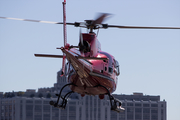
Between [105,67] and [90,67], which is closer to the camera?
[90,67]

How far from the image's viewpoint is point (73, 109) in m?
196

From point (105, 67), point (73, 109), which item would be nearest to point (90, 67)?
point (105, 67)

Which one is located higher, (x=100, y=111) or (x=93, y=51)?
(x=93, y=51)

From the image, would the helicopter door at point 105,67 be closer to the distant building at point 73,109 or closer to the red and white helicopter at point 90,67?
the red and white helicopter at point 90,67

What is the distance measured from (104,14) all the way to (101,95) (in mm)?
7815

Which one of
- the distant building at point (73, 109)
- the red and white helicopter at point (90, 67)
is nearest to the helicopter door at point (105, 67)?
the red and white helicopter at point (90, 67)

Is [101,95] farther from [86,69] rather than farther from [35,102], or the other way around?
[35,102]

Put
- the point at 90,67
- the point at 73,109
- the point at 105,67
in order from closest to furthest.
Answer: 1. the point at 90,67
2. the point at 105,67
3. the point at 73,109

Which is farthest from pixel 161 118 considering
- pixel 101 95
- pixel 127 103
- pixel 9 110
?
pixel 101 95

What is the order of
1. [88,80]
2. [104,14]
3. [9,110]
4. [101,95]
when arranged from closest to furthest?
[104,14], [88,80], [101,95], [9,110]

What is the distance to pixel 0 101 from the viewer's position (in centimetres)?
19625

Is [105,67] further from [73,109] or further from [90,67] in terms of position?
[73,109]

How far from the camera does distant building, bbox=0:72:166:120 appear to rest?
187663 mm

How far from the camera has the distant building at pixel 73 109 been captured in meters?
188
